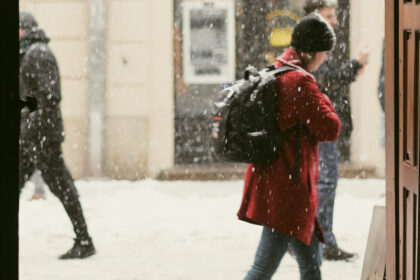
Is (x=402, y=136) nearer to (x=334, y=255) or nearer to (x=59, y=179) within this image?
(x=334, y=255)

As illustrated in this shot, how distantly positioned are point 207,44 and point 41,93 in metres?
5.67

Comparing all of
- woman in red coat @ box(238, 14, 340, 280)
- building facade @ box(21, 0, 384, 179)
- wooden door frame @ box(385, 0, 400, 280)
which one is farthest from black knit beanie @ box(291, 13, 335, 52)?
building facade @ box(21, 0, 384, 179)

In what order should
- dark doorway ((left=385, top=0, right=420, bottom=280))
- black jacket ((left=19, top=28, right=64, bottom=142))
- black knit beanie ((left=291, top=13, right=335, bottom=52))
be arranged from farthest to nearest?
black jacket ((left=19, top=28, right=64, bottom=142)) → black knit beanie ((left=291, top=13, right=335, bottom=52)) → dark doorway ((left=385, top=0, right=420, bottom=280))

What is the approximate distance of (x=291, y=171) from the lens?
4.45 meters

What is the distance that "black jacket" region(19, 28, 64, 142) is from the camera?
21.8 feet

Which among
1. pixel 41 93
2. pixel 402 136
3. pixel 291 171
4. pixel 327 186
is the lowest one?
pixel 327 186

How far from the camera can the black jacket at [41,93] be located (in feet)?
21.8

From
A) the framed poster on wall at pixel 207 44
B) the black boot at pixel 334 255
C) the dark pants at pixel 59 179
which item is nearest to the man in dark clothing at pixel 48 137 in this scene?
the dark pants at pixel 59 179

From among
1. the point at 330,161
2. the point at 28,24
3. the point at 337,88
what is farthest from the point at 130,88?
the point at 330,161

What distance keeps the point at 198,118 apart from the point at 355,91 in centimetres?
219

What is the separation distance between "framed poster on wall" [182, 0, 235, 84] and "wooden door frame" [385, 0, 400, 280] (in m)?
8.05

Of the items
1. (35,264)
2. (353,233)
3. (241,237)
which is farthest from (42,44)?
(353,233)

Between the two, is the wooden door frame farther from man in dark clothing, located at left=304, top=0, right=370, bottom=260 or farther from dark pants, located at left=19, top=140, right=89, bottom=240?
dark pants, located at left=19, top=140, right=89, bottom=240
